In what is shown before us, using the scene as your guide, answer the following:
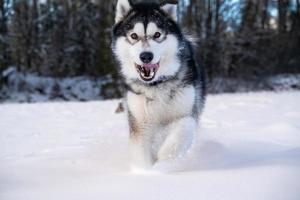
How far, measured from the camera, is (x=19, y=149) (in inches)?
187

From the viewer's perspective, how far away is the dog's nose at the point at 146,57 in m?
3.40

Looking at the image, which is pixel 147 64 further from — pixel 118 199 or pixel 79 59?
pixel 79 59

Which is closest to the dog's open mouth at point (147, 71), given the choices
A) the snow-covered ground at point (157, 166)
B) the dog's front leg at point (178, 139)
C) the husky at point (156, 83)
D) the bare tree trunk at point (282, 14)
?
the husky at point (156, 83)

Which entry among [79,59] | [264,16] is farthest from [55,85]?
[264,16]

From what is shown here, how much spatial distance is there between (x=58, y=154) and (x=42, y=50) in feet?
43.4

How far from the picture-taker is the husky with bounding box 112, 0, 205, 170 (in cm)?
353

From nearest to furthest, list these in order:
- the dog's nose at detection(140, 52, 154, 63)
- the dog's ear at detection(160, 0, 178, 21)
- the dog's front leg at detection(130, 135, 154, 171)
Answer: the dog's nose at detection(140, 52, 154, 63) < the dog's front leg at detection(130, 135, 154, 171) < the dog's ear at detection(160, 0, 178, 21)

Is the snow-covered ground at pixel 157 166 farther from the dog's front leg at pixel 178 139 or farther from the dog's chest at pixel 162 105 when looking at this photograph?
the dog's chest at pixel 162 105

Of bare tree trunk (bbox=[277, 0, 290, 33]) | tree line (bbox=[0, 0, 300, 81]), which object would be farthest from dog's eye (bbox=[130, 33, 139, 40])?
bare tree trunk (bbox=[277, 0, 290, 33])

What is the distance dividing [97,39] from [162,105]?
43.6ft

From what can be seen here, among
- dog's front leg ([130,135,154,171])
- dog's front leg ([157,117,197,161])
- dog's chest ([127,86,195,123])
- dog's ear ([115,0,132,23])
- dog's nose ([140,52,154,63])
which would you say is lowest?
dog's front leg ([130,135,154,171])

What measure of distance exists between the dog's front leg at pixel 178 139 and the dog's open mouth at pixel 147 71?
0.40 m

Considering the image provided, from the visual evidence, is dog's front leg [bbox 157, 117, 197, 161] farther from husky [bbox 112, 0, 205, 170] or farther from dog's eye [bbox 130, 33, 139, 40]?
dog's eye [bbox 130, 33, 139, 40]

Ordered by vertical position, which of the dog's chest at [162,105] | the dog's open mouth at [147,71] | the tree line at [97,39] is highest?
Result: the dog's open mouth at [147,71]
